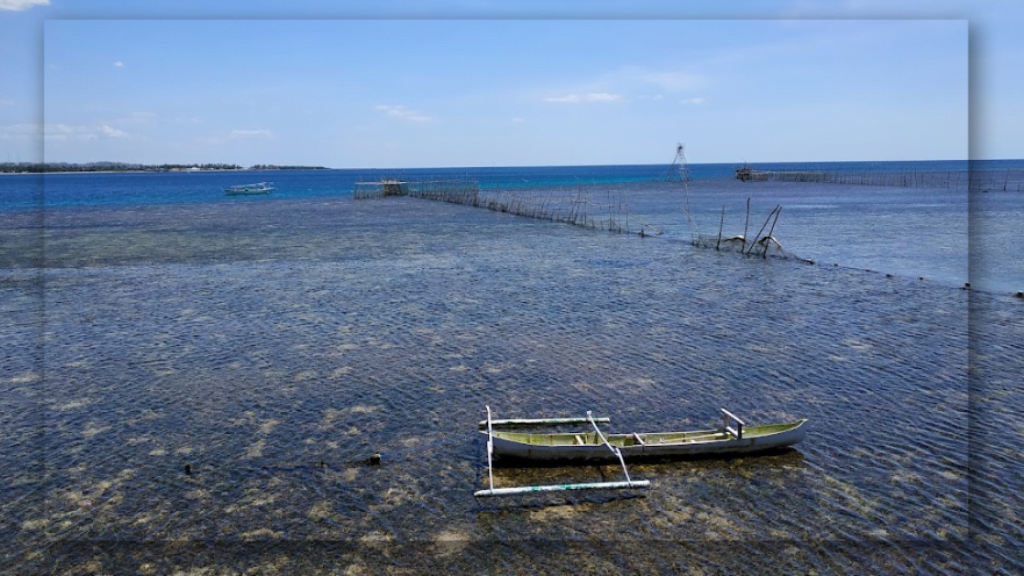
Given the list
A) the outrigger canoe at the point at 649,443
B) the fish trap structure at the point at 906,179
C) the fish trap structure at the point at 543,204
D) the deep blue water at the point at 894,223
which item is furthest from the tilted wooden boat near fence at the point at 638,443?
the fish trap structure at the point at 906,179

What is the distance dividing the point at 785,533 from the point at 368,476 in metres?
5.86

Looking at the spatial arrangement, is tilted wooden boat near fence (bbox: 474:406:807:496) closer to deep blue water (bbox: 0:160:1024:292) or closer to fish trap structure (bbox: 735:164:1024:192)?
deep blue water (bbox: 0:160:1024:292)

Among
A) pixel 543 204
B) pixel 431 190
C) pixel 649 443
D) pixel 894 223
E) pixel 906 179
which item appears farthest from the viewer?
pixel 906 179

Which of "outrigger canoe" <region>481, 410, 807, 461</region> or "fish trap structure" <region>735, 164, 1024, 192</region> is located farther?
"fish trap structure" <region>735, 164, 1024, 192</region>

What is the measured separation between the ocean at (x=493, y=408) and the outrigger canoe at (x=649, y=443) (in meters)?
0.22

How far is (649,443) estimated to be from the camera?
36.5ft

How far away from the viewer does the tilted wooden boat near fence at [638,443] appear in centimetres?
1088

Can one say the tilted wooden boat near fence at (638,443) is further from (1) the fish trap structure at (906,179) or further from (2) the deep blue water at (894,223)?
(1) the fish trap structure at (906,179)

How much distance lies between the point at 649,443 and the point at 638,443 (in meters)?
0.17

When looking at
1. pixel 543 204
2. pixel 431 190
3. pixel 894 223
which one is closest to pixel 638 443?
pixel 894 223

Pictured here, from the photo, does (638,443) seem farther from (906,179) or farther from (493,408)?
(906,179)

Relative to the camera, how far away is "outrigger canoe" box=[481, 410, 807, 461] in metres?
10.9

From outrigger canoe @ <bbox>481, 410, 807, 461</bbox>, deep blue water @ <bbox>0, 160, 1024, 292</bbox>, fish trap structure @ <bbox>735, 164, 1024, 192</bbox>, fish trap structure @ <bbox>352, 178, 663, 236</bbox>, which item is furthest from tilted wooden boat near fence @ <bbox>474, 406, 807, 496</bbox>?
fish trap structure @ <bbox>735, 164, 1024, 192</bbox>

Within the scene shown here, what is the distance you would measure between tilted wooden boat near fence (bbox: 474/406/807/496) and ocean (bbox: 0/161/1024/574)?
22cm
